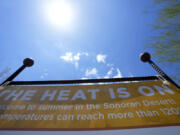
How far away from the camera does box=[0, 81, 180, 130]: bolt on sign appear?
6.22ft

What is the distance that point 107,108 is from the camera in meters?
2.24

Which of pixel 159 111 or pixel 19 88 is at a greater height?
pixel 19 88

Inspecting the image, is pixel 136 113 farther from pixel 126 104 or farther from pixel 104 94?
pixel 104 94

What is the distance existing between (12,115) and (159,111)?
8.91 ft

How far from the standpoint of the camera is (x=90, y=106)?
91.7 inches

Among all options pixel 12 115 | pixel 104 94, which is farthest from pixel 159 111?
pixel 12 115

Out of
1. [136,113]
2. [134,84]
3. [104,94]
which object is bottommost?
[136,113]

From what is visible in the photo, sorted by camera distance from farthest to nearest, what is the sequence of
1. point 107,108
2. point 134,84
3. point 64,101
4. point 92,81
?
point 92,81, point 134,84, point 64,101, point 107,108

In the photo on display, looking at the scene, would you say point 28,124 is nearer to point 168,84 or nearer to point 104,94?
point 104,94

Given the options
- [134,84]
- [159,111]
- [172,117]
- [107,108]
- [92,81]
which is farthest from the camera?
[92,81]

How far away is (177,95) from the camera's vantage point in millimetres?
2332

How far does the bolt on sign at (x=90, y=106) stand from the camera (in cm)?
190

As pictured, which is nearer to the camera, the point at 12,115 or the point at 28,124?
the point at 28,124

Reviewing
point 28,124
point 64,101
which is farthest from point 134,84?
point 28,124
